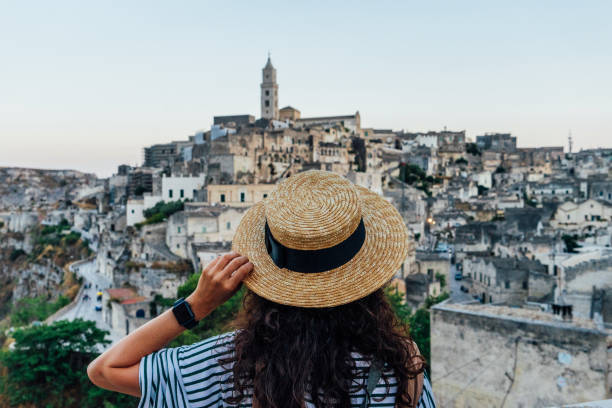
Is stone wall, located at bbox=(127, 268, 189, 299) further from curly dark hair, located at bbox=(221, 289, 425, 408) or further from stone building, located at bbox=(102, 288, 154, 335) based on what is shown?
curly dark hair, located at bbox=(221, 289, 425, 408)

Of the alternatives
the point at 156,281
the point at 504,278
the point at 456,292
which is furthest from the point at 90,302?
the point at 504,278

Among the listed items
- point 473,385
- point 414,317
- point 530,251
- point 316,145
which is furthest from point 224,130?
point 473,385

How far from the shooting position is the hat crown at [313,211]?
1735 millimetres

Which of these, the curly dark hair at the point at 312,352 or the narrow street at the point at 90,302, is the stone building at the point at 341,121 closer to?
the narrow street at the point at 90,302

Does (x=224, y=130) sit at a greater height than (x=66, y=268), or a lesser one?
greater

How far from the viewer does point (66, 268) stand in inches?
1615

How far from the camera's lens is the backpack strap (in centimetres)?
166

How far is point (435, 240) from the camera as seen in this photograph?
39375 mm

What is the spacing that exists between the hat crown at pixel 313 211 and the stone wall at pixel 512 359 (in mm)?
9045

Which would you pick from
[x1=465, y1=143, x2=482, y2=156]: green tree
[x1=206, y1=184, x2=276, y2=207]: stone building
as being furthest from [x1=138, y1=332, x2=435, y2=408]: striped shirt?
[x1=465, y1=143, x2=482, y2=156]: green tree

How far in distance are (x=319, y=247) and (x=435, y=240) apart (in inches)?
1544

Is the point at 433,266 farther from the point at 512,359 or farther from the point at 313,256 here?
the point at 313,256

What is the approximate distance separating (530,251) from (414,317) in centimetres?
1402

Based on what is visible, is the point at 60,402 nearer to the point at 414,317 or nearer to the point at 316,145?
the point at 414,317
